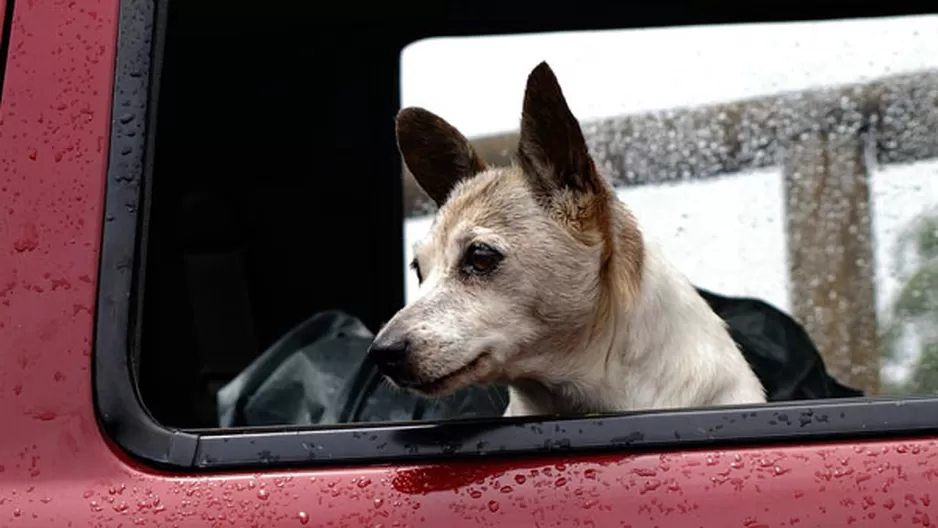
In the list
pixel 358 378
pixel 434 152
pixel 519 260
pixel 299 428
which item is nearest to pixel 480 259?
pixel 519 260

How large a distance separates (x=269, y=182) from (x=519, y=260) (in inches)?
53.1

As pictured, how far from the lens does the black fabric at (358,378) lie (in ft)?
8.96

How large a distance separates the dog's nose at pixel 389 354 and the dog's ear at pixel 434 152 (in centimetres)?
51

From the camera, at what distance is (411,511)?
126 centimetres

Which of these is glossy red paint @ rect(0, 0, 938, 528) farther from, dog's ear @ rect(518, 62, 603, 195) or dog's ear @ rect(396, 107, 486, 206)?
dog's ear @ rect(396, 107, 486, 206)

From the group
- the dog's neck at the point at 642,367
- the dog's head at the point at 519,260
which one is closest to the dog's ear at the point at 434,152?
the dog's head at the point at 519,260

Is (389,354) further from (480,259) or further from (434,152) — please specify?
(434,152)

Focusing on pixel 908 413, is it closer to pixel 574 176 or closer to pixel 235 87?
pixel 574 176

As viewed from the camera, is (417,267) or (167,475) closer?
(167,475)

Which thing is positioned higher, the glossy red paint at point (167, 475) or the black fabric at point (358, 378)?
the glossy red paint at point (167, 475)

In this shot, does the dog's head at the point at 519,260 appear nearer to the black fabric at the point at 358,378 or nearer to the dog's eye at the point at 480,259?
the dog's eye at the point at 480,259

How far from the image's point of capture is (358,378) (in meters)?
2.78

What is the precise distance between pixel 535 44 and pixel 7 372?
186cm

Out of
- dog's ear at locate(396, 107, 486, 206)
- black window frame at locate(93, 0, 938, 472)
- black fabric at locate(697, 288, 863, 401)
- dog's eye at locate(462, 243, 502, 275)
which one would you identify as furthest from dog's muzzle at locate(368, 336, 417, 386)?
black fabric at locate(697, 288, 863, 401)
